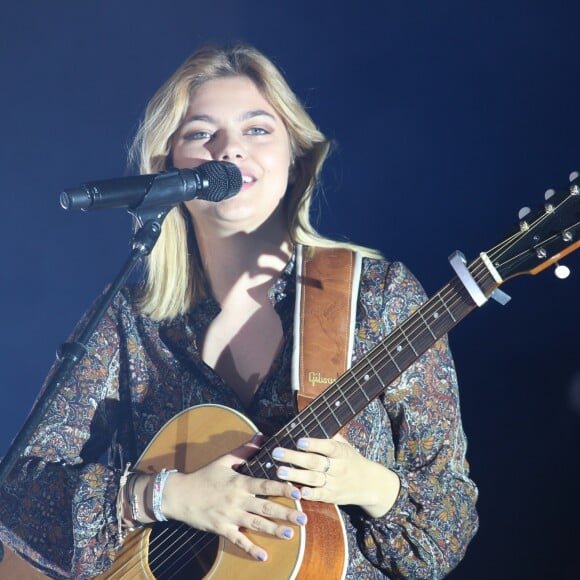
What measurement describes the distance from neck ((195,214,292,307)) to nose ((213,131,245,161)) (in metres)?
0.20

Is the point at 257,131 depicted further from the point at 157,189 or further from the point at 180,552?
the point at 180,552

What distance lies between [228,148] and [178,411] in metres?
0.71

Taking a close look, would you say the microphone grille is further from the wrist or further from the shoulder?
the wrist

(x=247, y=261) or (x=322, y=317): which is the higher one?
(x=247, y=261)

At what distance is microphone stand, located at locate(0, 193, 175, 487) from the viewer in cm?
165

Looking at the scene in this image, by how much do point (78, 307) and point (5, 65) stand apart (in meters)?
0.92

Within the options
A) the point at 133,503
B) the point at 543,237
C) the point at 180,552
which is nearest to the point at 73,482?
the point at 133,503

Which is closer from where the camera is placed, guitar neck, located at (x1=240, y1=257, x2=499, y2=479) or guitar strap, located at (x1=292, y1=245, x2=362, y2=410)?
guitar neck, located at (x1=240, y1=257, x2=499, y2=479)

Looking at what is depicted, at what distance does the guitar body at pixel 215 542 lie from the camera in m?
1.77

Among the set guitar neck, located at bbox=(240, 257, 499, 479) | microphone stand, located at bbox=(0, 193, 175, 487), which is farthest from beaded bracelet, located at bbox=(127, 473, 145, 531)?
microphone stand, located at bbox=(0, 193, 175, 487)

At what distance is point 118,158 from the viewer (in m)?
2.86

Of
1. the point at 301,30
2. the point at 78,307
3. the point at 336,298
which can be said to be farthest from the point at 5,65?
the point at 336,298

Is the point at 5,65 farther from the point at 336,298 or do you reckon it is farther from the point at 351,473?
the point at 351,473

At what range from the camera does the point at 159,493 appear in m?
1.95
